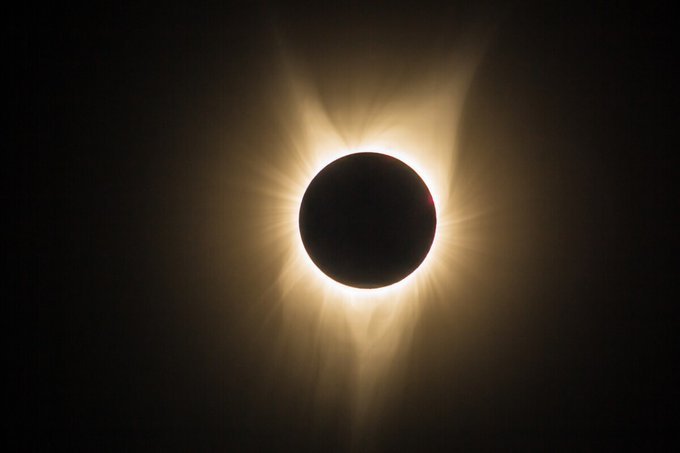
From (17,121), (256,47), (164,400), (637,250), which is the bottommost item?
(164,400)

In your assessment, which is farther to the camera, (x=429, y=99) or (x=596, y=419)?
(x=596, y=419)

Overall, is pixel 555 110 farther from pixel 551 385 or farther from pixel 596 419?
pixel 596 419

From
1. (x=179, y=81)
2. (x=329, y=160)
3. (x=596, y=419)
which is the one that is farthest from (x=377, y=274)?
(x=596, y=419)

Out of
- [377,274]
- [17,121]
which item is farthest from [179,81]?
[377,274]

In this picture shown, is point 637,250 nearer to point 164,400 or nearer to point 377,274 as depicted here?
point 377,274

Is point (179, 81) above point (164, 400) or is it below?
above

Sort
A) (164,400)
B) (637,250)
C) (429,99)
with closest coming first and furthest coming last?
1. (429,99)
2. (637,250)
3. (164,400)

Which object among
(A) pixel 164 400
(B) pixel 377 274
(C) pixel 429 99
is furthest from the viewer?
(A) pixel 164 400
